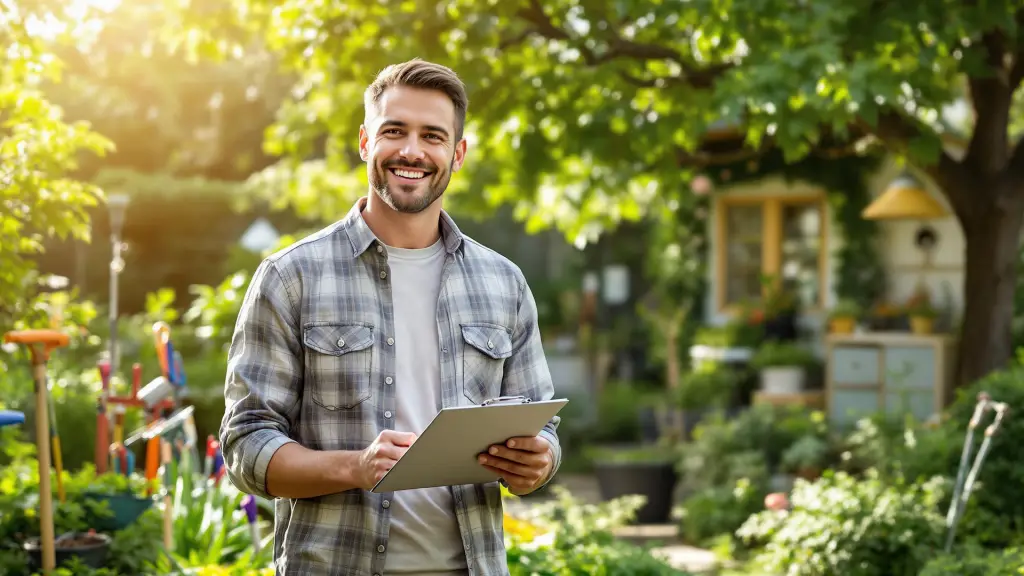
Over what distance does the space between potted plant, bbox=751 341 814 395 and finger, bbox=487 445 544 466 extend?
10.4 metres

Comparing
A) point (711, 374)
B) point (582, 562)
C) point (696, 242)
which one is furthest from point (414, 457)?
point (696, 242)

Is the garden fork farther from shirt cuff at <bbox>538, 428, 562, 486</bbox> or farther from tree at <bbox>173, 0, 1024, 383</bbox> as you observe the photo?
shirt cuff at <bbox>538, 428, 562, 486</bbox>

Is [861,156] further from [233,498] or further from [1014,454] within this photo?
[233,498]

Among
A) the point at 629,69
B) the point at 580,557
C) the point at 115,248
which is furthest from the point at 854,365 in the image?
the point at 580,557

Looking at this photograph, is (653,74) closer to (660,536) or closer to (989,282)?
(989,282)

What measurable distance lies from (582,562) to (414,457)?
2.70m

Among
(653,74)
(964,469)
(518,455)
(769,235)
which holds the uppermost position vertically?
(653,74)

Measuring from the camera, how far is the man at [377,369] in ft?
7.22

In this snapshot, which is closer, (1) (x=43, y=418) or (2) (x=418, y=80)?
(2) (x=418, y=80)

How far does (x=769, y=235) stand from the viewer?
45.5ft

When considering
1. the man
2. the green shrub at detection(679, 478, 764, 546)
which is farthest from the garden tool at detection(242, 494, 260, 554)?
the green shrub at detection(679, 478, 764, 546)

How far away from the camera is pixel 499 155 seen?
9141 millimetres

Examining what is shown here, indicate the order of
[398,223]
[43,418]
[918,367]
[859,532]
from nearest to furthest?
1. [398,223]
2. [43,418]
3. [859,532]
4. [918,367]

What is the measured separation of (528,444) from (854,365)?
9.96 metres
